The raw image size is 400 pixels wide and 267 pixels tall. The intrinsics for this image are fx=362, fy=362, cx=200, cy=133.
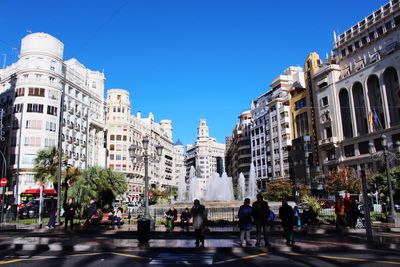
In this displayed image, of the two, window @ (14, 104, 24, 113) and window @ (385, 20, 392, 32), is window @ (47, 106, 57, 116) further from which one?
window @ (385, 20, 392, 32)

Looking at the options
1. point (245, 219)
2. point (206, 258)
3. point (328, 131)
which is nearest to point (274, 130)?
point (328, 131)

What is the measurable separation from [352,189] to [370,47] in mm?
23750

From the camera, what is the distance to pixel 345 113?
62.7 m

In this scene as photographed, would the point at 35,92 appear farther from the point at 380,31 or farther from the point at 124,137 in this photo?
the point at 380,31

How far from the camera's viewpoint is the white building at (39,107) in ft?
190

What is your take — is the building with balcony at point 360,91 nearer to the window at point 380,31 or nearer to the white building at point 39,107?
the window at point 380,31

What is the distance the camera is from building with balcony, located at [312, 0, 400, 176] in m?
53.2

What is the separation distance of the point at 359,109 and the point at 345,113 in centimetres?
292

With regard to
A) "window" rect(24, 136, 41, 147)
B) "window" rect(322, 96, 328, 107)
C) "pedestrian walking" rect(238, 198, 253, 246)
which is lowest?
"pedestrian walking" rect(238, 198, 253, 246)

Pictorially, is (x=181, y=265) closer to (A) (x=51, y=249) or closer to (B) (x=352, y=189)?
(A) (x=51, y=249)

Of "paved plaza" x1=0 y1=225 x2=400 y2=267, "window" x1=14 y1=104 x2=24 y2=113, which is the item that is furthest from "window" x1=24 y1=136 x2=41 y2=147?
"paved plaza" x1=0 y1=225 x2=400 y2=267

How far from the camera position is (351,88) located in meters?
60.5

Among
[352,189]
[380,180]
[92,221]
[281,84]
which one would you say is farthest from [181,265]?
[281,84]

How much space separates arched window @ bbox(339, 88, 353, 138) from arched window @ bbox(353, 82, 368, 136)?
5.52 ft
